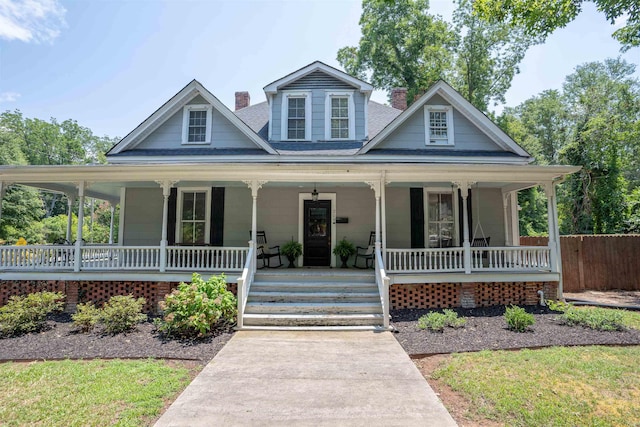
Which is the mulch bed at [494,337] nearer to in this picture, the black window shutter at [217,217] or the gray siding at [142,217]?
the black window shutter at [217,217]

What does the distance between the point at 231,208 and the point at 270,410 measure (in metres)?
7.13

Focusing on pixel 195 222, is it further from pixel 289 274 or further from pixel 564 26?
pixel 564 26

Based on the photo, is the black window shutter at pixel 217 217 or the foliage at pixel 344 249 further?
the black window shutter at pixel 217 217

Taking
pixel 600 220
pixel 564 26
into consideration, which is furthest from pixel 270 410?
pixel 600 220

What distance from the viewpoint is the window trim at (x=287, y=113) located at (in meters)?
10.8

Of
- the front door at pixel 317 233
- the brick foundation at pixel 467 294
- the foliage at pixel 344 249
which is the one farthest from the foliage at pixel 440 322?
the front door at pixel 317 233

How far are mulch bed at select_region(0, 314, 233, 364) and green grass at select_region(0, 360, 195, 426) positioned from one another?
0.97ft

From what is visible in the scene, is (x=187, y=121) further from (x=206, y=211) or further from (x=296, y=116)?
(x=296, y=116)

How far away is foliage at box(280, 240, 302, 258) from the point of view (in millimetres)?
9430

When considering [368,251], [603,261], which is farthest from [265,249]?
[603,261]

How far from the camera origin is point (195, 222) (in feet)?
32.6

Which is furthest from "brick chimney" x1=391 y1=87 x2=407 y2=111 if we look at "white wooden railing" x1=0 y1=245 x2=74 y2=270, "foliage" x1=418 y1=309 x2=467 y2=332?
"white wooden railing" x1=0 y1=245 x2=74 y2=270

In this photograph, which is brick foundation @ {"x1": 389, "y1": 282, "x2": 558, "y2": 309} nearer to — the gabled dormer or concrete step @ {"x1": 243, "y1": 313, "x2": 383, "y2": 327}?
concrete step @ {"x1": 243, "y1": 313, "x2": 383, "y2": 327}

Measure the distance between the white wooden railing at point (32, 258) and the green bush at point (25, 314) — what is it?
1.33 metres
